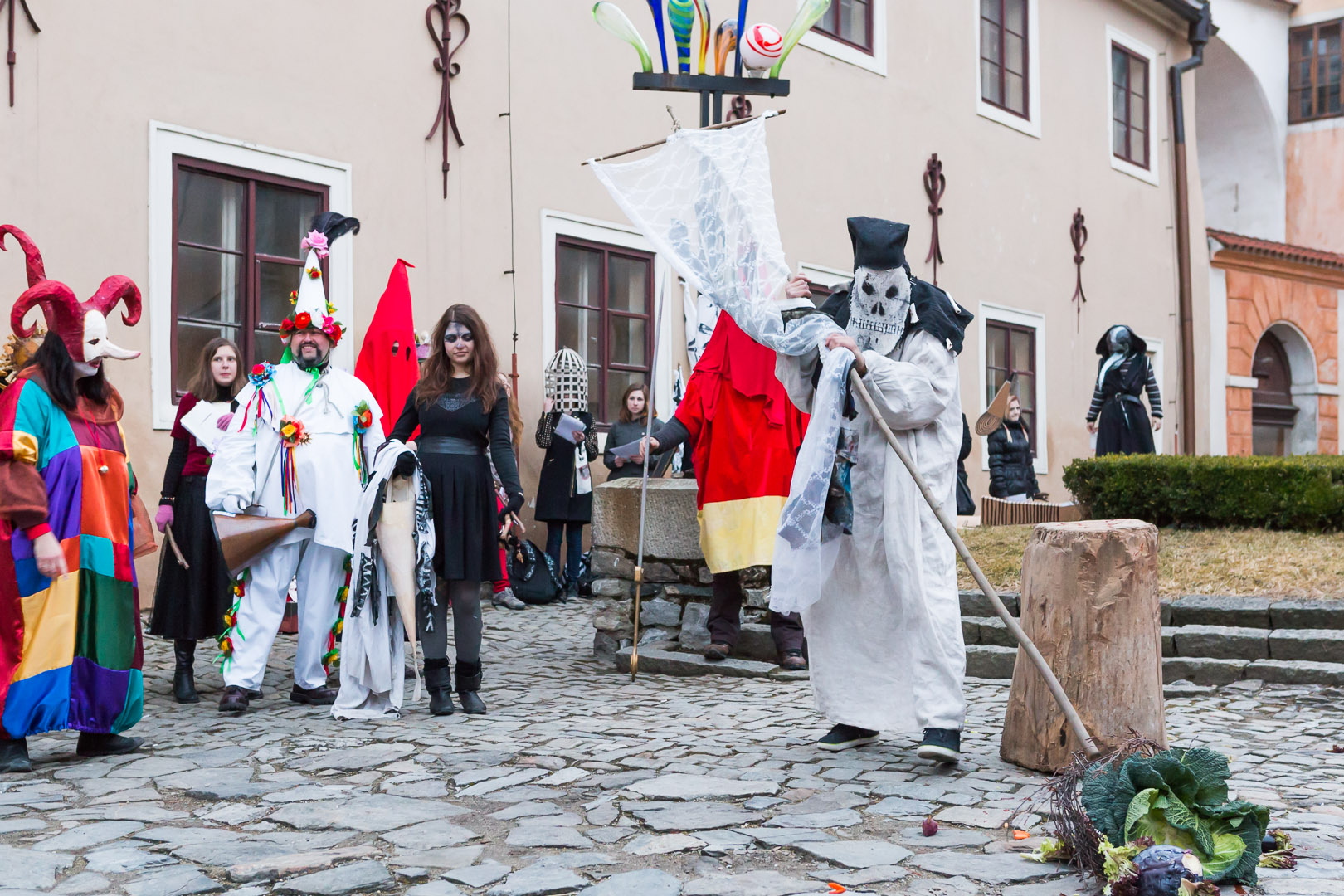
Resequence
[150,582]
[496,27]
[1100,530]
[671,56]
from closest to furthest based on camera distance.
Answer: [1100,530], [150,582], [496,27], [671,56]

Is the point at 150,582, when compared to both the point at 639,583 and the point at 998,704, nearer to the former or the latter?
the point at 639,583

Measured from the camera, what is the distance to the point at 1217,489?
988 cm

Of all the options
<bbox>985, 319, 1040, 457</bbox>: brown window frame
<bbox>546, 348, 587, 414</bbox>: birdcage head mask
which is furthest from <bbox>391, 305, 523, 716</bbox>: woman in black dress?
<bbox>985, 319, 1040, 457</bbox>: brown window frame

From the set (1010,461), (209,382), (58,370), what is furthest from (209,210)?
(1010,461)

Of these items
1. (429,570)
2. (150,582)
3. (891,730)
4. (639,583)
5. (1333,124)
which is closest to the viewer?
(891,730)

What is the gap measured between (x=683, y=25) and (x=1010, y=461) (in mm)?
7490

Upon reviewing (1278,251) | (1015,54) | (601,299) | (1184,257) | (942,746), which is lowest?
(942,746)

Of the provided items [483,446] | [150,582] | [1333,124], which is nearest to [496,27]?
[150,582]

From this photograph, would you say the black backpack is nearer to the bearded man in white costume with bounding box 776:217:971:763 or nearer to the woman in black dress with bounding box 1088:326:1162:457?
the bearded man in white costume with bounding box 776:217:971:763

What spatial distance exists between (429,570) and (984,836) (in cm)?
290

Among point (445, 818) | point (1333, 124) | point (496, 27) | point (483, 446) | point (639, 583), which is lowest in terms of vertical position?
point (445, 818)

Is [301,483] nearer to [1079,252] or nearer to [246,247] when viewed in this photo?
[246,247]

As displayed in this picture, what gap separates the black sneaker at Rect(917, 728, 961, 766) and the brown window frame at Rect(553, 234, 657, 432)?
23.3ft

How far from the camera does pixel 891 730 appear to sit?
4.92 metres
